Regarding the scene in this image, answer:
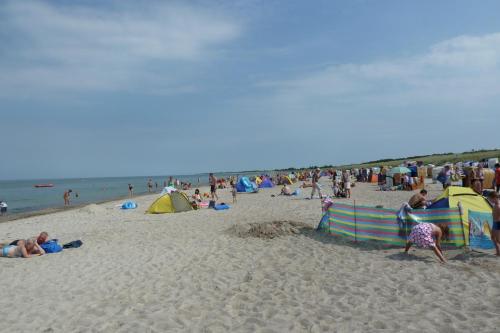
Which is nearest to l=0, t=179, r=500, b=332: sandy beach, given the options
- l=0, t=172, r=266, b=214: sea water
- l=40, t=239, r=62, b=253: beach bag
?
l=40, t=239, r=62, b=253: beach bag

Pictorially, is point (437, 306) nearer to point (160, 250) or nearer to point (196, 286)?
point (196, 286)

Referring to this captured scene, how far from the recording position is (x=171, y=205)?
1700 cm

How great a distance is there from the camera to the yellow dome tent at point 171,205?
17.0 metres

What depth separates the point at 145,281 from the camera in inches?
281

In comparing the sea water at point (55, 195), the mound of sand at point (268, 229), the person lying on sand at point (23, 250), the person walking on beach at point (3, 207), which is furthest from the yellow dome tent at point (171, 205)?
the sea water at point (55, 195)

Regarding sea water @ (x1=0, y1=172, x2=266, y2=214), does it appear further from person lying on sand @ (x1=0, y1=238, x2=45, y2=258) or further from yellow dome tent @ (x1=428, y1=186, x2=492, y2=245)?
yellow dome tent @ (x1=428, y1=186, x2=492, y2=245)

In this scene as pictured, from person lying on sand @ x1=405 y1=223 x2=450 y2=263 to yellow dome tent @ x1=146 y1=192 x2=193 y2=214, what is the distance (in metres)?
10.9

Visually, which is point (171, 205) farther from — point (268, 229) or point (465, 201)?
point (465, 201)

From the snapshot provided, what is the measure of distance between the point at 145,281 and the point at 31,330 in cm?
223

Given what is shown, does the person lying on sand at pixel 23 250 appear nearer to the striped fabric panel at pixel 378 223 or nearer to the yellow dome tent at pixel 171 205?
the striped fabric panel at pixel 378 223

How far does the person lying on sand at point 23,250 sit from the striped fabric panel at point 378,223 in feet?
23.6

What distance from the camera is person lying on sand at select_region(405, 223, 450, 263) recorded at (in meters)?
7.44

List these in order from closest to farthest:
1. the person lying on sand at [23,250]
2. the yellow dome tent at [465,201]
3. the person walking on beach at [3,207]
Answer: the yellow dome tent at [465,201]
the person lying on sand at [23,250]
the person walking on beach at [3,207]

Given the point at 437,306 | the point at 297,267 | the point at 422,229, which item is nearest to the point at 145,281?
the point at 297,267
